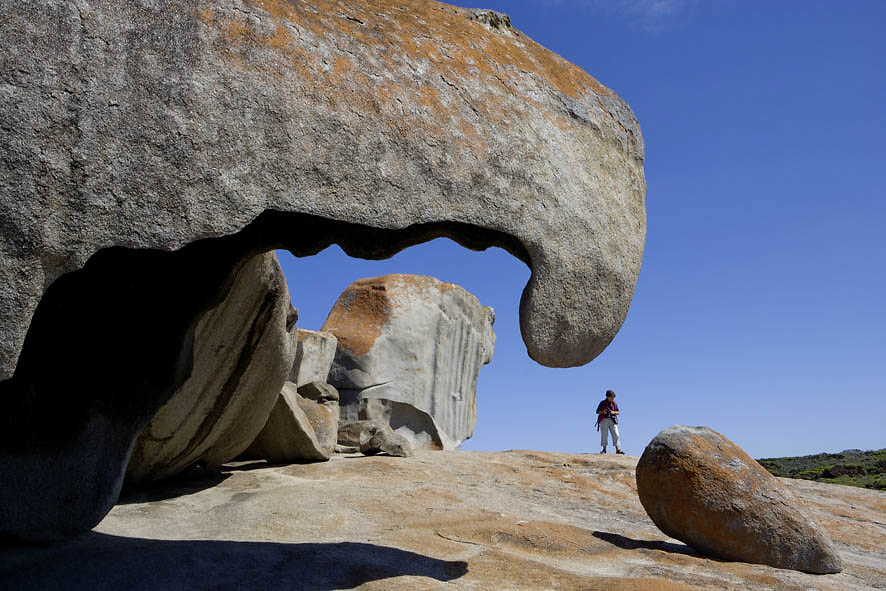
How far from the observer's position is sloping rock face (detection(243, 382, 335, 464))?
6156 millimetres

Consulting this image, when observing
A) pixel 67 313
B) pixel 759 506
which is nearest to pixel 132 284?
pixel 67 313

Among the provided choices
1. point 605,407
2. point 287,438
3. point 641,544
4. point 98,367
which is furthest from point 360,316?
point 98,367

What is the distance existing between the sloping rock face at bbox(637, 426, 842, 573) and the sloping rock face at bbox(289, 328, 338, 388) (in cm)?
462

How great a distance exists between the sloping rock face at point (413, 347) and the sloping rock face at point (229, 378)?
5389 mm

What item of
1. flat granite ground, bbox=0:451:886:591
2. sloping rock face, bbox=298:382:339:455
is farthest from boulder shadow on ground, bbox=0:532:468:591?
sloping rock face, bbox=298:382:339:455

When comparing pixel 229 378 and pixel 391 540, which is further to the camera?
pixel 229 378

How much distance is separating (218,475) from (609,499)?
3280 millimetres

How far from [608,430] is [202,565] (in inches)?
340

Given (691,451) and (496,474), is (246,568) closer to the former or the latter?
(691,451)

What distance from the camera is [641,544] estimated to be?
504 cm

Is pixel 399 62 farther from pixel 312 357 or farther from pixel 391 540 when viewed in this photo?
pixel 312 357

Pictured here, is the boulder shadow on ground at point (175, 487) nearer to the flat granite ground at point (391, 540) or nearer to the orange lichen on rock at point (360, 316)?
the flat granite ground at point (391, 540)

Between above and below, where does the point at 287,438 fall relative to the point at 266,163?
below

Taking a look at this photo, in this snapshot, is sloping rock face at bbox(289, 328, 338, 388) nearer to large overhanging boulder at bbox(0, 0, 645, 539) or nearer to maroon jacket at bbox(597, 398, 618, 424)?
maroon jacket at bbox(597, 398, 618, 424)
